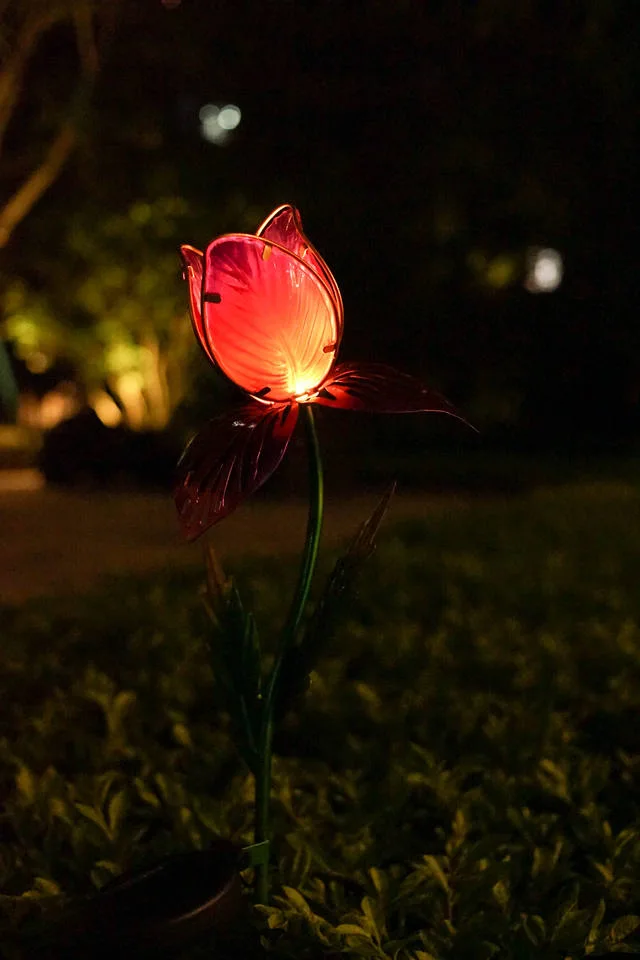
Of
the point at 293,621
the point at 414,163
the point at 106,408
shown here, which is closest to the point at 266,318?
the point at 293,621

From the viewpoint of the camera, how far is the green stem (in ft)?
5.82

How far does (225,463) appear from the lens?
5.22 feet

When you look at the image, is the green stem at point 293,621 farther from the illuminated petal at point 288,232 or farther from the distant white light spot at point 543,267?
the distant white light spot at point 543,267

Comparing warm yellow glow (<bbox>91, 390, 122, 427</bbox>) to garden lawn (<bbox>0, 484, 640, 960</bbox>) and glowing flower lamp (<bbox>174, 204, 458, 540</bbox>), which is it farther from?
glowing flower lamp (<bbox>174, 204, 458, 540</bbox>)

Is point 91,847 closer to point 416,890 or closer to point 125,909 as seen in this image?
point 125,909

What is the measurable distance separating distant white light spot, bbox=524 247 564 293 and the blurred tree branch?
6226 mm

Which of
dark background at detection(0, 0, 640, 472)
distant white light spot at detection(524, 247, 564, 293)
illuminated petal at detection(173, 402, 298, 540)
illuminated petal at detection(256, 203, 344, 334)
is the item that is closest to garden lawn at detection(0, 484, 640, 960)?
illuminated petal at detection(173, 402, 298, 540)

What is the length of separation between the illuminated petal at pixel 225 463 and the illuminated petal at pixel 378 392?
0.10m

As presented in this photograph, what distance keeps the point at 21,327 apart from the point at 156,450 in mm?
3049

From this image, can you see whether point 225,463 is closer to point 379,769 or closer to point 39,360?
point 379,769

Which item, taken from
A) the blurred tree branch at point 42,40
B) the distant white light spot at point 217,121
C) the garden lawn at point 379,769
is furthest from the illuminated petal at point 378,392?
the distant white light spot at point 217,121

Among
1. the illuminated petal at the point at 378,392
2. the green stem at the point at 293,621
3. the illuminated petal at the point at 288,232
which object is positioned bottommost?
the green stem at the point at 293,621

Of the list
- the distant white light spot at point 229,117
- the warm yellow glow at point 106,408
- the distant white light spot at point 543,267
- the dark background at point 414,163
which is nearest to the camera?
the dark background at point 414,163

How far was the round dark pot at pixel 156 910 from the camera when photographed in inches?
63.0
